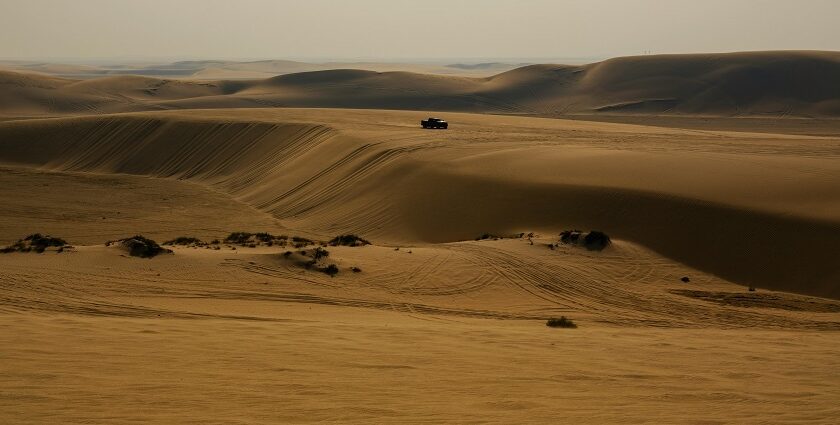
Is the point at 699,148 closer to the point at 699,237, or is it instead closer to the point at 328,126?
the point at 699,237

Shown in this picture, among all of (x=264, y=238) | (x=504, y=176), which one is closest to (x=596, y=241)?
(x=504, y=176)

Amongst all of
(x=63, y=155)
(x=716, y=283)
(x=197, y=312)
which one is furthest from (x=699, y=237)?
(x=63, y=155)

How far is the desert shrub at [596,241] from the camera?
18.1 metres

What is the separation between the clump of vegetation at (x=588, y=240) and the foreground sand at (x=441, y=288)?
238 millimetres

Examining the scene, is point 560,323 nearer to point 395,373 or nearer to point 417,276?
point 417,276

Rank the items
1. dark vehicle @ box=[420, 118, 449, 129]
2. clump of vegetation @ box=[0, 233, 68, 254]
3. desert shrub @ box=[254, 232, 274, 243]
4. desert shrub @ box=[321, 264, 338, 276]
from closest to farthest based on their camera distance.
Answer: desert shrub @ box=[321, 264, 338, 276] → clump of vegetation @ box=[0, 233, 68, 254] → desert shrub @ box=[254, 232, 274, 243] → dark vehicle @ box=[420, 118, 449, 129]

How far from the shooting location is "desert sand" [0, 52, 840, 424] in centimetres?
844

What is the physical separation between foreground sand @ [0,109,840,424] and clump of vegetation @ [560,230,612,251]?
0.24 metres

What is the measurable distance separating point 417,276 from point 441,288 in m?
0.67

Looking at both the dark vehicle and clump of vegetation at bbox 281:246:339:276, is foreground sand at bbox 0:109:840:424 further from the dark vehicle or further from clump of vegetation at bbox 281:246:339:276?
the dark vehicle

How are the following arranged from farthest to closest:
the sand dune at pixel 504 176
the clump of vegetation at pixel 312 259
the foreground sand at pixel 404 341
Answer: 1. the sand dune at pixel 504 176
2. the clump of vegetation at pixel 312 259
3. the foreground sand at pixel 404 341

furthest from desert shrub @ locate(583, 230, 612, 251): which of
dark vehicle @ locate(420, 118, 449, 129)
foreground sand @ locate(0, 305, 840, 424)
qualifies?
dark vehicle @ locate(420, 118, 449, 129)

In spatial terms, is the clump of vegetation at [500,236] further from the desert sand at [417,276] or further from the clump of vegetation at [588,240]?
the clump of vegetation at [588,240]

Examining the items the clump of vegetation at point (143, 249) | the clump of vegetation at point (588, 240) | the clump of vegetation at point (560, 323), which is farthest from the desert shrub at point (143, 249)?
the clump of vegetation at point (588, 240)
